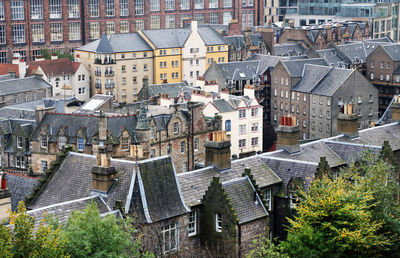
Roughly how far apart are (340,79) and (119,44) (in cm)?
4825

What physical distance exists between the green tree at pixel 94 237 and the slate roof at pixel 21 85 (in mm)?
105469

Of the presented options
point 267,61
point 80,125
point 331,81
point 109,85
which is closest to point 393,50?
point 267,61

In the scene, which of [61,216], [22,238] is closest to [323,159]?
[61,216]

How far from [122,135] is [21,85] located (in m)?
60.7

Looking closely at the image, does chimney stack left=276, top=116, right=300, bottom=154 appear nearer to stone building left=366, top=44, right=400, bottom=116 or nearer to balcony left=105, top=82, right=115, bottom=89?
balcony left=105, top=82, right=115, bottom=89

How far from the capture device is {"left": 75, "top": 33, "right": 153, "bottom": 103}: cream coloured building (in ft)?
570

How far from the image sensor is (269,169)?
7912 centimetres

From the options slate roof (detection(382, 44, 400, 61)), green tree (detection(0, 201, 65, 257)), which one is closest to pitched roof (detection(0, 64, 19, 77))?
slate roof (detection(382, 44, 400, 61))

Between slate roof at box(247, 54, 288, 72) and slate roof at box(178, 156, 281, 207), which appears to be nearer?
slate roof at box(178, 156, 281, 207)

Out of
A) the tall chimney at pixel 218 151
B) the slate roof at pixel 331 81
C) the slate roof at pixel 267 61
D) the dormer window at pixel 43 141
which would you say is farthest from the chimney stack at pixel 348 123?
the slate roof at pixel 267 61

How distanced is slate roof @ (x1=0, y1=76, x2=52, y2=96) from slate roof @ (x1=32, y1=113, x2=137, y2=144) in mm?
47677

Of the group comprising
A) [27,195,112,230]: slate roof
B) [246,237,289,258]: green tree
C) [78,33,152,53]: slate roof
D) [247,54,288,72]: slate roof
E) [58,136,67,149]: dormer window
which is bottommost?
[246,237,289,258]: green tree

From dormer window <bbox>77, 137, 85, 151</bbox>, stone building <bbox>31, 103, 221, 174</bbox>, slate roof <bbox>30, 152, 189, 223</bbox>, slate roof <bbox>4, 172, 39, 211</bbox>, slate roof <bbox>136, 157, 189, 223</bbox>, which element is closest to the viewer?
slate roof <bbox>136, 157, 189, 223</bbox>

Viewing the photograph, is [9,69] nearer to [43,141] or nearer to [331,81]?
[331,81]
